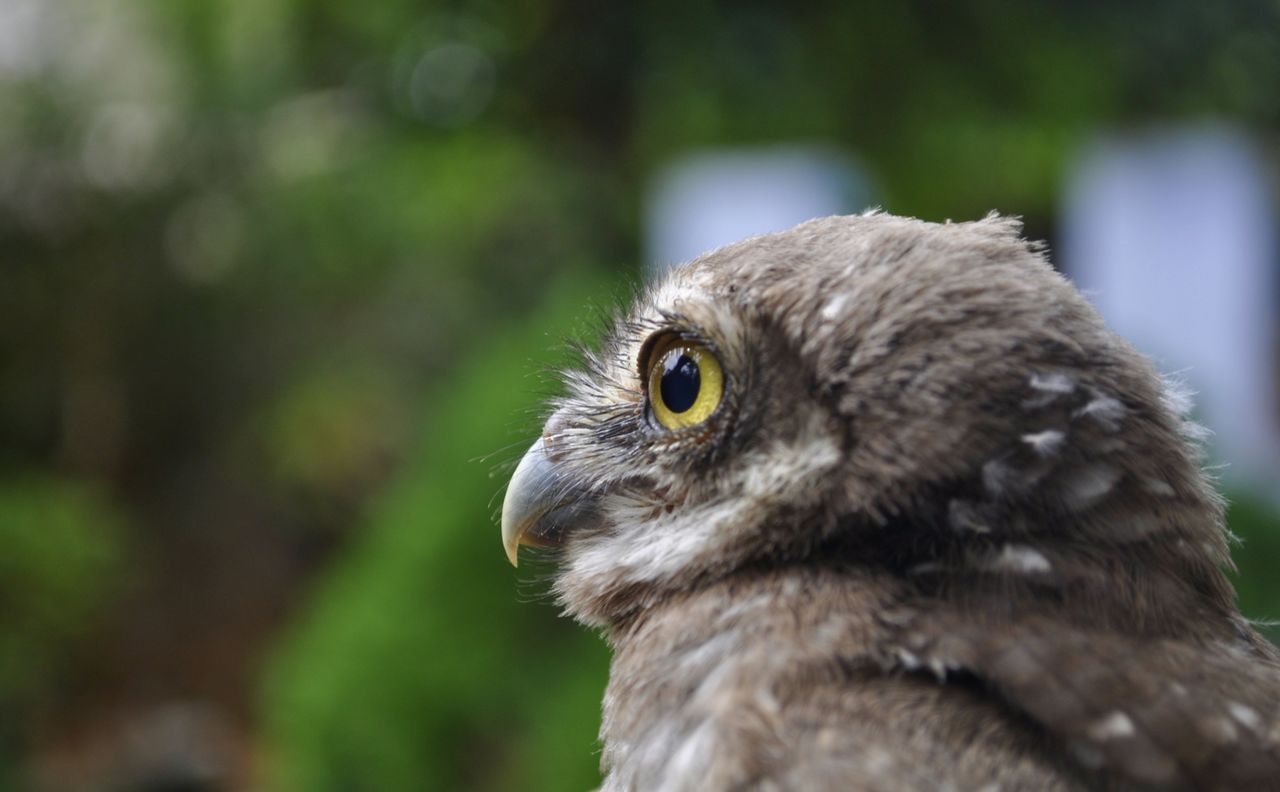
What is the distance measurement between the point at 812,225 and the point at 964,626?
642 mm

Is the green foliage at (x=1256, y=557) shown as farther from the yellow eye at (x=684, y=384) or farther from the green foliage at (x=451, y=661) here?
the yellow eye at (x=684, y=384)

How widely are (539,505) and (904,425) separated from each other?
2.38 ft

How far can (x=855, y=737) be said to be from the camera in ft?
4.44

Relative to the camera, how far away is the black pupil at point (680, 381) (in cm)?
173

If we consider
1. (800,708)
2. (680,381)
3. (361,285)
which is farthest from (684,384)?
(361,285)

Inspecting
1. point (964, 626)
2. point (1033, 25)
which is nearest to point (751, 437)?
point (964, 626)

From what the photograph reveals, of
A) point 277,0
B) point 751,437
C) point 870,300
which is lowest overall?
point 751,437

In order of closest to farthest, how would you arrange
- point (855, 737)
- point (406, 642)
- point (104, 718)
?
point (855, 737)
point (406, 642)
point (104, 718)

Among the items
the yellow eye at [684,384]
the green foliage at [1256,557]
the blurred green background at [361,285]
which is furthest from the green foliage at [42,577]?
the yellow eye at [684,384]

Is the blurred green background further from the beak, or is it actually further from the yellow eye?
the yellow eye

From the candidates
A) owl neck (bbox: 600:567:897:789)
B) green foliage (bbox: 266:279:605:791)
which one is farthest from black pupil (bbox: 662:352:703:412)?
green foliage (bbox: 266:279:605:791)

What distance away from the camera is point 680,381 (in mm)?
1756

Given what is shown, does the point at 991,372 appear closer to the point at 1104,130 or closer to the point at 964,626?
the point at 964,626

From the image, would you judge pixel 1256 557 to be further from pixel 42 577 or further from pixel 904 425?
pixel 42 577
